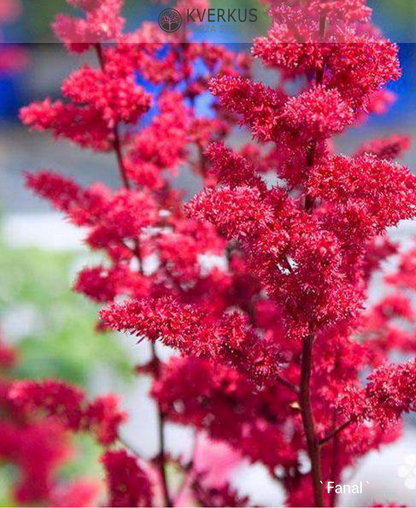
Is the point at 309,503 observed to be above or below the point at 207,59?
below

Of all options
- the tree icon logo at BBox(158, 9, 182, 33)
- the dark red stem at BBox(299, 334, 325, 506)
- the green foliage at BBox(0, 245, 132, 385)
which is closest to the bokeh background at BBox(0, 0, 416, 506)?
the green foliage at BBox(0, 245, 132, 385)

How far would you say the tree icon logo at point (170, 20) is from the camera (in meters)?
0.66

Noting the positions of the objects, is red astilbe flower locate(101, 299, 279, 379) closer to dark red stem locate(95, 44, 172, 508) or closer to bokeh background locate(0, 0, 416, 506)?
dark red stem locate(95, 44, 172, 508)

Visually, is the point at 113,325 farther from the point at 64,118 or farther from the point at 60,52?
the point at 60,52

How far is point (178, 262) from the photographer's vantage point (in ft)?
2.10

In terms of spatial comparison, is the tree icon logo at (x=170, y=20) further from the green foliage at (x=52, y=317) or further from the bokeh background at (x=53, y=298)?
the green foliage at (x=52, y=317)

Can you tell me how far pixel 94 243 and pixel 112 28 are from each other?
0.18 m

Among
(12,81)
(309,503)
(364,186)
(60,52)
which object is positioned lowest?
(309,503)

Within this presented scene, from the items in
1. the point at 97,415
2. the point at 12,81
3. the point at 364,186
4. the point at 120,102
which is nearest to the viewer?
the point at 364,186

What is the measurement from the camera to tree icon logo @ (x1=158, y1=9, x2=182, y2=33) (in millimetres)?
664

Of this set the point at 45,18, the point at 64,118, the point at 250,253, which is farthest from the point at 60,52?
the point at 250,253

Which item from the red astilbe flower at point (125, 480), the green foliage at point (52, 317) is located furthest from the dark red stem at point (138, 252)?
the green foliage at point (52, 317)

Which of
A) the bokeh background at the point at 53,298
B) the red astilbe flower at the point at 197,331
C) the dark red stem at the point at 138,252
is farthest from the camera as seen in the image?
the bokeh background at the point at 53,298

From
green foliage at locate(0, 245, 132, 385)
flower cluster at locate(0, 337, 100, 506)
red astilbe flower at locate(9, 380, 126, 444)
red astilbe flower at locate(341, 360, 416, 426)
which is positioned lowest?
red astilbe flower at locate(341, 360, 416, 426)
